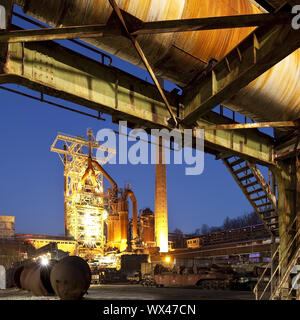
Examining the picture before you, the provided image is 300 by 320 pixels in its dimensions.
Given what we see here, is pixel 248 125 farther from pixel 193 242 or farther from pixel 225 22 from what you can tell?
pixel 193 242

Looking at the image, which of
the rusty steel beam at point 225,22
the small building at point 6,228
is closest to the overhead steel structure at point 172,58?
the rusty steel beam at point 225,22

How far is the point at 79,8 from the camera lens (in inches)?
258

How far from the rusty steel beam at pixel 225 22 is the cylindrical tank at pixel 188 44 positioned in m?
0.82

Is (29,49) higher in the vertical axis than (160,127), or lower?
higher

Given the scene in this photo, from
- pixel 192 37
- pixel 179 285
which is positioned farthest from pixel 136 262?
pixel 192 37

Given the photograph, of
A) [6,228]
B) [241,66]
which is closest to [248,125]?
[241,66]

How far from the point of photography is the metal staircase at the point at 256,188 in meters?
12.9

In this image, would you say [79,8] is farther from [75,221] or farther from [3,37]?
[75,221]

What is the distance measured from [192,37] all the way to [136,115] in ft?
7.37

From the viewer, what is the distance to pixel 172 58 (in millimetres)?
7996

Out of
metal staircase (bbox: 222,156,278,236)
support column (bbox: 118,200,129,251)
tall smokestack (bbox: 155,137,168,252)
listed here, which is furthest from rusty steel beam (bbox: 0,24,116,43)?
tall smokestack (bbox: 155,137,168,252)

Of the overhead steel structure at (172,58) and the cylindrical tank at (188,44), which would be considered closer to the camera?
the overhead steel structure at (172,58)

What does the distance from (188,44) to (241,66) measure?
4.07ft

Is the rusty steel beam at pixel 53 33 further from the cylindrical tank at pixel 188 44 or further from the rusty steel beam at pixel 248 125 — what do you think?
the rusty steel beam at pixel 248 125
